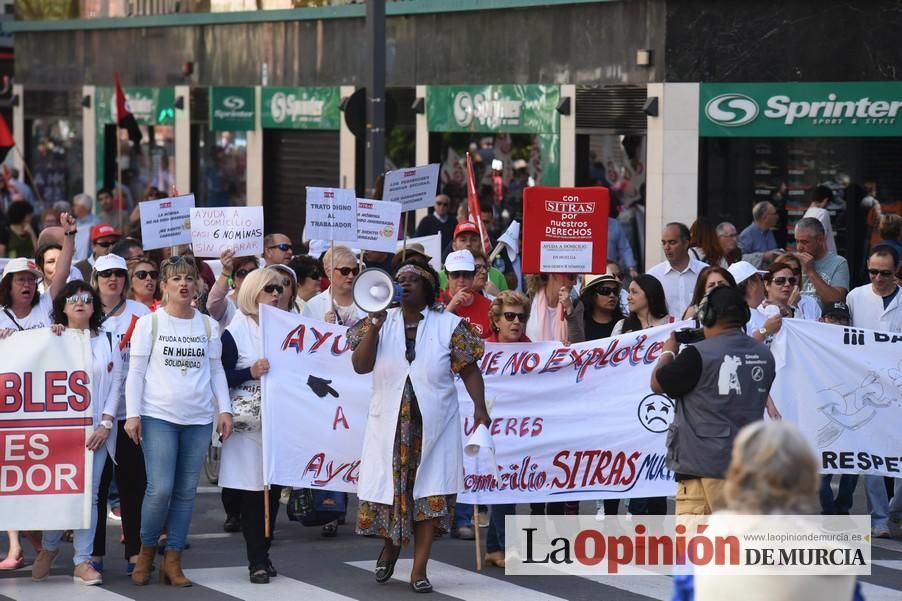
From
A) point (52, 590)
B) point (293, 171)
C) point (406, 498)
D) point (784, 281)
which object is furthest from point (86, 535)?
point (293, 171)

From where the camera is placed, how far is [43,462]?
9203mm

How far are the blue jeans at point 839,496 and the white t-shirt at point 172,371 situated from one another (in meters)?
4.27

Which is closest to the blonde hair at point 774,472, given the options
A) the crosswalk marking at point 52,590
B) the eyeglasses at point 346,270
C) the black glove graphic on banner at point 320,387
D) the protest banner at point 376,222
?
the crosswalk marking at point 52,590

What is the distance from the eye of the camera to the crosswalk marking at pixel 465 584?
8.88m

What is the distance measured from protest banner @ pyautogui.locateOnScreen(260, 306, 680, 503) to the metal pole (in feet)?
22.3

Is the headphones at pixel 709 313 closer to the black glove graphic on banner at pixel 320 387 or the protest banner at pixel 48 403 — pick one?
the black glove graphic on banner at pixel 320 387

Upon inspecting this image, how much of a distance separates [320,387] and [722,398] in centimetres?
306

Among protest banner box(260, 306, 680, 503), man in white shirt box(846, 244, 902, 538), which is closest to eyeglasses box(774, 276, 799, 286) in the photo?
man in white shirt box(846, 244, 902, 538)

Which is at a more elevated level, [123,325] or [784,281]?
[784,281]

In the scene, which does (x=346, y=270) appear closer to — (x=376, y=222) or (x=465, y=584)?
(x=376, y=222)

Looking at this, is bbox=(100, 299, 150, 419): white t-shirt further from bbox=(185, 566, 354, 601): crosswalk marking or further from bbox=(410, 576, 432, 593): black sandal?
bbox=(410, 576, 432, 593): black sandal

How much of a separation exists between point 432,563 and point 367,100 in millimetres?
8017

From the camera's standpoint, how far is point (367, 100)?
16812mm

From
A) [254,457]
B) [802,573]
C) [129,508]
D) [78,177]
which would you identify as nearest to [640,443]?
[254,457]
